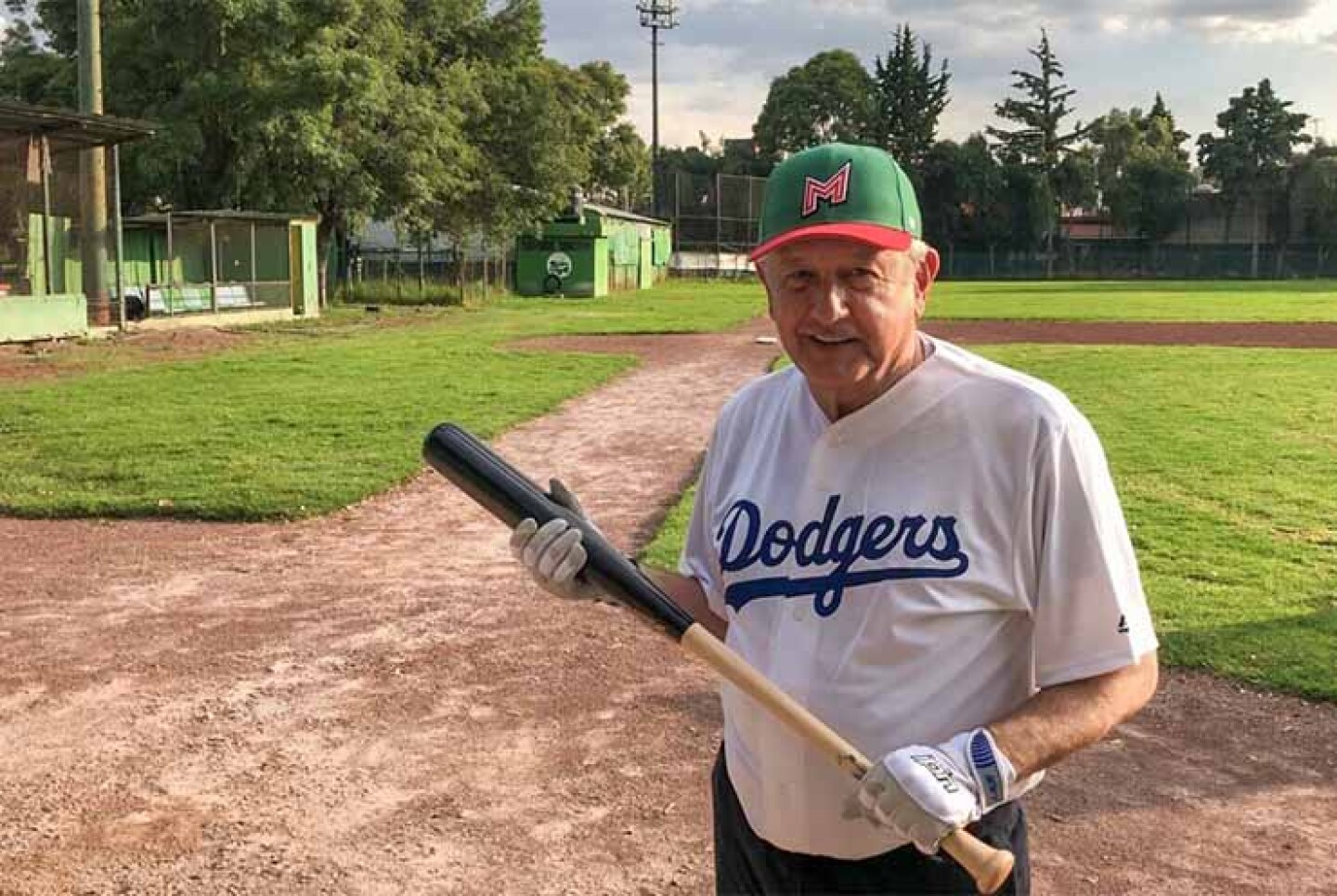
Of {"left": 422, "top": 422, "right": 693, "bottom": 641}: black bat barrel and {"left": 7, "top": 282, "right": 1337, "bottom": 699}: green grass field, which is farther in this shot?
{"left": 7, "top": 282, "right": 1337, "bottom": 699}: green grass field

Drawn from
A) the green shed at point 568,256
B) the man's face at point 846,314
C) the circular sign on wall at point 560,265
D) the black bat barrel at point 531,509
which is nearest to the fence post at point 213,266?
the green shed at point 568,256

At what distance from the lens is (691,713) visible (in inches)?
198

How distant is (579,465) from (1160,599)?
17.3 feet

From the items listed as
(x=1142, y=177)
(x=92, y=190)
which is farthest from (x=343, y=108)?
(x=1142, y=177)

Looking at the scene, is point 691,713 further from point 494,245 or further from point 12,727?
point 494,245

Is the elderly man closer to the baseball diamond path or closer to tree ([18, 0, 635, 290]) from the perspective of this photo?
the baseball diamond path

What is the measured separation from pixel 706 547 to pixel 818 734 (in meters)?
0.52

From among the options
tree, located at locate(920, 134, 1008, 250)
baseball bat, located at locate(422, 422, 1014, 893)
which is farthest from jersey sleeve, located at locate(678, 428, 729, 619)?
tree, located at locate(920, 134, 1008, 250)

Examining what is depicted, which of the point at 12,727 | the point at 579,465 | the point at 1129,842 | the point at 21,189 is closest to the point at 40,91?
the point at 21,189

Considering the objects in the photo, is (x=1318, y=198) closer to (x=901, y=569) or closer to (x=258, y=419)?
(x=258, y=419)

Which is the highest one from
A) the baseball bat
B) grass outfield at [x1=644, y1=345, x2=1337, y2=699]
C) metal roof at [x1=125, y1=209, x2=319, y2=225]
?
metal roof at [x1=125, y1=209, x2=319, y2=225]

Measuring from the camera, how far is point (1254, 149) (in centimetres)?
7431

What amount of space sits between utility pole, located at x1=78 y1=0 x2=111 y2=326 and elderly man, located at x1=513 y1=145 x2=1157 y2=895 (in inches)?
915

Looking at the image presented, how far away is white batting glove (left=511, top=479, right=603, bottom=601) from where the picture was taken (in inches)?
80.8
